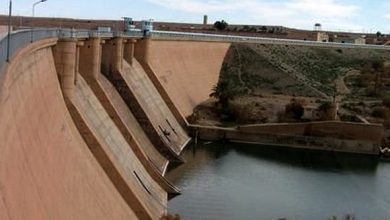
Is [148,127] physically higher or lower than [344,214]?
higher

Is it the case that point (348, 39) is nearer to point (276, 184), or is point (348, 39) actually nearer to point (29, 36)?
point (276, 184)

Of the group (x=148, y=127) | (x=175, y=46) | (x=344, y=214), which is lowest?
(x=344, y=214)

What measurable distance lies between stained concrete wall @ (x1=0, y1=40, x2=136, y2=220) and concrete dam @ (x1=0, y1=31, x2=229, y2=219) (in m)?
0.03

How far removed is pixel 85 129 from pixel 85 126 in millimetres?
98

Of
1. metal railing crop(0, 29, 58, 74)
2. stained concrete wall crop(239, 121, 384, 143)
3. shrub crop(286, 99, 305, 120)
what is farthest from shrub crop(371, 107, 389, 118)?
metal railing crop(0, 29, 58, 74)

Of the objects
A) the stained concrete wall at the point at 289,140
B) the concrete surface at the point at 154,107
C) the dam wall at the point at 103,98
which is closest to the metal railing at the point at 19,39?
the dam wall at the point at 103,98

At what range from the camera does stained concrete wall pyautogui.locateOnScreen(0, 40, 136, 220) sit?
10.6 meters

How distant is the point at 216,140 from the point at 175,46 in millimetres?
7838

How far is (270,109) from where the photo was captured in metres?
48.4

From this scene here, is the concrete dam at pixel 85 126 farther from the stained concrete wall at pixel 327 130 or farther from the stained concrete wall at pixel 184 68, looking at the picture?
the stained concrete wall at pixel 327 130

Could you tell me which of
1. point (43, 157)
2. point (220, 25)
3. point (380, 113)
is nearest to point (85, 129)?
A: point (43, 157)

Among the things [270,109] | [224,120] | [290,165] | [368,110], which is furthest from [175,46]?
[368,110]

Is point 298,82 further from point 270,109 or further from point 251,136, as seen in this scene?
point 251,136

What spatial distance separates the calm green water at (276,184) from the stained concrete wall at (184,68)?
4.71 m
